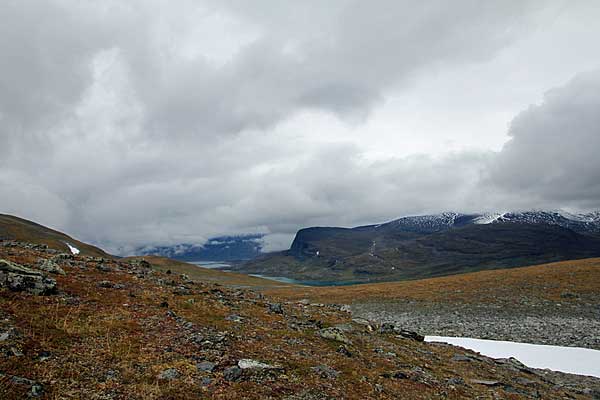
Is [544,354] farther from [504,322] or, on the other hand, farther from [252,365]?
[252,365]

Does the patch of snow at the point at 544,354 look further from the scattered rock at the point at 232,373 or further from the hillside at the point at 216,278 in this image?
the hillside at the point at 216,278

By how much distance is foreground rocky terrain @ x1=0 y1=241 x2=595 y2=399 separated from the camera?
10.6 m

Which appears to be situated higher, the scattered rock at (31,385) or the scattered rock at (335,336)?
the scattered rock at (31,385)

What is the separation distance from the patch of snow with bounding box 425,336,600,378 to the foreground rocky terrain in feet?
10.1

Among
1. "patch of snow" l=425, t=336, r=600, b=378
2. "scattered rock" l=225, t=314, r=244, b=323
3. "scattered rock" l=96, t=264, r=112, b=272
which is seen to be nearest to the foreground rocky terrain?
"scattered rock" l=225, t=314, r=244, b=323

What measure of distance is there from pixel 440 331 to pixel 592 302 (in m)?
23.5

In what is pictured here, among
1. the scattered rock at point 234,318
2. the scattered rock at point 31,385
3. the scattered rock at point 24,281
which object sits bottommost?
the scattered rock at point 234,318

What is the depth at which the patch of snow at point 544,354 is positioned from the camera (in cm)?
2591

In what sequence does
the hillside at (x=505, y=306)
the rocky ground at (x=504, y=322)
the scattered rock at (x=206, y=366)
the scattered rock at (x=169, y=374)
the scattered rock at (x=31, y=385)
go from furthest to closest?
the hillside at (x=505, y=306), the rocky ground at (x=504, y=322), the scattered rock at (x=206, y=366), the scattered rock at (x=169, y=374), the scattered rock at (x=31, y=385)

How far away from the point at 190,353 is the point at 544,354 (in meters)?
29.6

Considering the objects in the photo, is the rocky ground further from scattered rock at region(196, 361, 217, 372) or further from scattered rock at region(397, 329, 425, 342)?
scattered rock at region(196, 361, 217, 372)

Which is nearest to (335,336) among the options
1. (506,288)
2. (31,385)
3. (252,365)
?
(252,365)

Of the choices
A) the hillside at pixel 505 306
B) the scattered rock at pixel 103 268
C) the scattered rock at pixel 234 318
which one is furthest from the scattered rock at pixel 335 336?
the hillside at pixel 505 306

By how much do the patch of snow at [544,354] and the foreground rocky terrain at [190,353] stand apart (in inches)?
121
